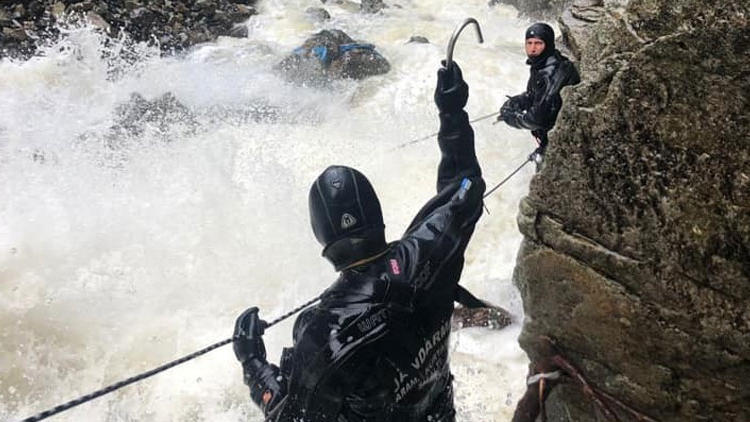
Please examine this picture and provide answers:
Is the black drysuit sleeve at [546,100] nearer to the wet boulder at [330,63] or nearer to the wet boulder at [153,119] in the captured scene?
the wet boulder at [153,119]

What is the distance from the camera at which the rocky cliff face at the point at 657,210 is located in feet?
4.94

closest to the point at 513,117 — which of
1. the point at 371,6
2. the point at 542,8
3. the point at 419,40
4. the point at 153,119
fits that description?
the point at 153,119

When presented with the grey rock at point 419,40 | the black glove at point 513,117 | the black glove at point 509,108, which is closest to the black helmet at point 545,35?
the black glove at point 509,108

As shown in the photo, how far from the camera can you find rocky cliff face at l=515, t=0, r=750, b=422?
1507mm

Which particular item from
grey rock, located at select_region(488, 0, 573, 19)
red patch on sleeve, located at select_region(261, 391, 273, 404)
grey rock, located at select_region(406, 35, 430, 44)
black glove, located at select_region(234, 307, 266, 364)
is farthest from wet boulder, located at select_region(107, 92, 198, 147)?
grey rock, located at select_region(488, 0, 573, 19)

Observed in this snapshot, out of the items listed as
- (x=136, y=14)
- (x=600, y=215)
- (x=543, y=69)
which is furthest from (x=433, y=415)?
(x=136, y=14)

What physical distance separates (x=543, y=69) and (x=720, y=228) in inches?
141

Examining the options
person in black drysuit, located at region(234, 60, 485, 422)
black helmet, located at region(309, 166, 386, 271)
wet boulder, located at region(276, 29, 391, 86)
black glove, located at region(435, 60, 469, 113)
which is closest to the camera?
person in black drysuit, located at region(234, 60, 485, 422)

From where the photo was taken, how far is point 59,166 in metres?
8.05

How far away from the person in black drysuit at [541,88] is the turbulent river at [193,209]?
5.23 feet

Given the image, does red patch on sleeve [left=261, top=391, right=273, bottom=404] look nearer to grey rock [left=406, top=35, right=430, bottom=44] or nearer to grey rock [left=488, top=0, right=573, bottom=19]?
grey rock [left=406, top=35, right=430, bottom=44]

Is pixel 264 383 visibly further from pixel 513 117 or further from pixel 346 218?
pixel 513 117

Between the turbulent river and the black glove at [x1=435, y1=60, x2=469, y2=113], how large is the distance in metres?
2.37

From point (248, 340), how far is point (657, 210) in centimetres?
169
